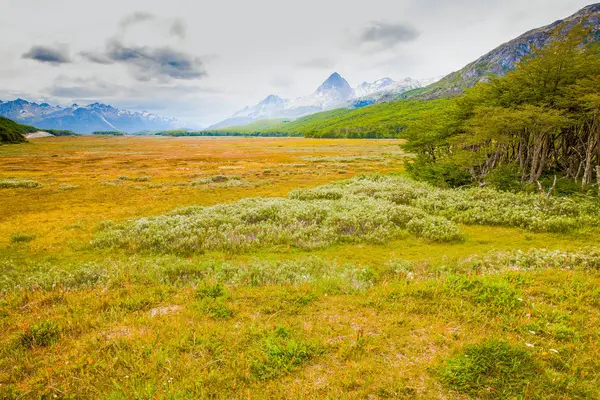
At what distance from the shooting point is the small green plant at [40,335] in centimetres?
635

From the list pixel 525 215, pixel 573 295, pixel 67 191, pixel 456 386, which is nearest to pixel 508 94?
pixel 525 215

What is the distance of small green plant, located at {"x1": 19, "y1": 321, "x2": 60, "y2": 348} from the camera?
20.8 ft

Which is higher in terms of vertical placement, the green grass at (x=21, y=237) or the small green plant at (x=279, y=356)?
the small green plant at (x=279, y=356)

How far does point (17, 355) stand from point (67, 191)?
35.7m

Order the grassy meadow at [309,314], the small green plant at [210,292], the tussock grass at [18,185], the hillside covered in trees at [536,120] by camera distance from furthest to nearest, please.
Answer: the tussock grass at [18,185] < the hillside covered in trees at [536,120] < the small green plant at [210,292] < the grassy meadow at [309,314]

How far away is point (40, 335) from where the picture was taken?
21.4ft

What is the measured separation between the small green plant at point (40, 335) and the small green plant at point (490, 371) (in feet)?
27.7

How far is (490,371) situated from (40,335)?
9.65 meters

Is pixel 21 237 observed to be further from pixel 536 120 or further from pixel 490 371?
pixel 536 120

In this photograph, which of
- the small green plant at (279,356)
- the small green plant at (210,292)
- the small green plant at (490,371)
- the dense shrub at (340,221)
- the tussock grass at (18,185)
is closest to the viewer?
the small green plant at (490,371)

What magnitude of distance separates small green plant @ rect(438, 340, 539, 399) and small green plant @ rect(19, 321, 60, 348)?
844 centimetres

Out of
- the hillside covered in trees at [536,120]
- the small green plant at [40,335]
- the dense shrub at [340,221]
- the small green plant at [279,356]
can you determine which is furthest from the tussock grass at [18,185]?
the hillside covered in trees at [536,120]

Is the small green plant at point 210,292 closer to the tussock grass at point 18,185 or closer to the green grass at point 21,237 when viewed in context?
the green grass at point 21,237

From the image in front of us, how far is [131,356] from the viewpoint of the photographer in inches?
224
